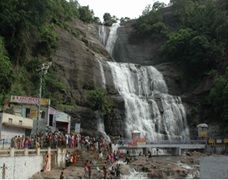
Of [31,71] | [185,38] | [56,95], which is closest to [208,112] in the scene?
[185,38]

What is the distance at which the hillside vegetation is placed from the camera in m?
39.3

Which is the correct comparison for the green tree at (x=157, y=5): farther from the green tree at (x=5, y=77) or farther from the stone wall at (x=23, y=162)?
the stone wall at (x=23, y=162)

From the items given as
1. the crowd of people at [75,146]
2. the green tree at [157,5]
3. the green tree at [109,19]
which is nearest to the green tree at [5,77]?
the crowd of people at [75,146]

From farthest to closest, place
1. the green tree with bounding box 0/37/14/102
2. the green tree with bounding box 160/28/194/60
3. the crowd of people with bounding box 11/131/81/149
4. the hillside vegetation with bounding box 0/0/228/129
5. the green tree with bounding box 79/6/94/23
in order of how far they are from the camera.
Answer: the green tree with bounding box 79/6/94/23, the green tree with bounding box 160/28/194/60, the hillside vegetation with bounding box 0/0/228/129, the green tree with bounding box 0/37/14/102, the crowd of people with bounding box 11/131/81/149

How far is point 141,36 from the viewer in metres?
71.9

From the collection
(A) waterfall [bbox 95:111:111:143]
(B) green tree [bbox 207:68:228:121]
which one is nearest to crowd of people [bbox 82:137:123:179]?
(A) waterfall [bbox 95:111:111:143]

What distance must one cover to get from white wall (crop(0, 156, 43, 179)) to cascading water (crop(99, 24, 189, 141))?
2206 centimetres

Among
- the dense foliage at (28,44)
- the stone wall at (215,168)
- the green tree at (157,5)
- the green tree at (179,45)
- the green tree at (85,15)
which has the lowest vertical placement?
the stone wall at (215,168)

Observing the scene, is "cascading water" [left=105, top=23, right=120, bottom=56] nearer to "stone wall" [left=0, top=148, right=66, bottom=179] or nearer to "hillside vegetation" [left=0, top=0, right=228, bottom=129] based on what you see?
"hillside vegetation" [left=0, top=0, right=228, bottom=129]

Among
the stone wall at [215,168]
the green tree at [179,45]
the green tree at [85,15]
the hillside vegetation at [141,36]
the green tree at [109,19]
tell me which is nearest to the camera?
the stone wall at [215,168]

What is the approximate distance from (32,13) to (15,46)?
4.79 meters

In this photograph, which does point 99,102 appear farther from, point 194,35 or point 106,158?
point 194,35

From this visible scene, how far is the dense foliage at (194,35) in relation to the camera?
57.1m

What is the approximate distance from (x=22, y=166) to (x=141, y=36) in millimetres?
56286
